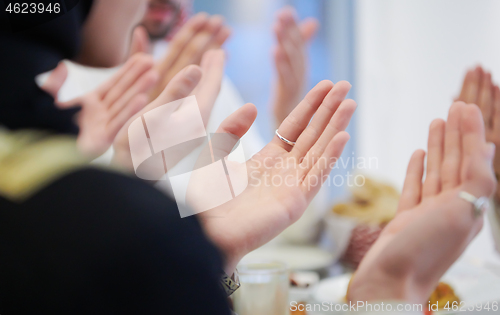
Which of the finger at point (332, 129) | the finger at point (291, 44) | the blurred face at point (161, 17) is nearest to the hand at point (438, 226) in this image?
the finger at point (332, 129)

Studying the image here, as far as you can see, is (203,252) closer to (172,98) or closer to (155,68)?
(172,98)

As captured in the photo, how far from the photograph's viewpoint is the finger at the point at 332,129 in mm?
348

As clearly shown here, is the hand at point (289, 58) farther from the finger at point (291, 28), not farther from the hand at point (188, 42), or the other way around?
the hand at point (188, 42)

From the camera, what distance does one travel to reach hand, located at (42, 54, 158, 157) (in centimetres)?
50

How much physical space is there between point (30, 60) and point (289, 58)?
445 millimetres

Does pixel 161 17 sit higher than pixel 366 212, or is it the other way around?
pixel 161 17

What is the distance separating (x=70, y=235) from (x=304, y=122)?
0.26 meters

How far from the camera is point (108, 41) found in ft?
1.39

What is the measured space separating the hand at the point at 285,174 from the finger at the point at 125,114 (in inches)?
8.2

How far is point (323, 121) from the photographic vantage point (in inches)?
14.5

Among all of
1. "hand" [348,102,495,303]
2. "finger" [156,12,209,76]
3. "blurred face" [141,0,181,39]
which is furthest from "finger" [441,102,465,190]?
"blurred face" [141,0,181,39]

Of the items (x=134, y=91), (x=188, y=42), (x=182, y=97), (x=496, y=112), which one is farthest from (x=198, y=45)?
(x=496, y=112)

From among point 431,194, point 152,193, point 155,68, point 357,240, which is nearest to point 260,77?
point 155,68

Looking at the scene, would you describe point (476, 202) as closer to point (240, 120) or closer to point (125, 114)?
point (240, 120)
